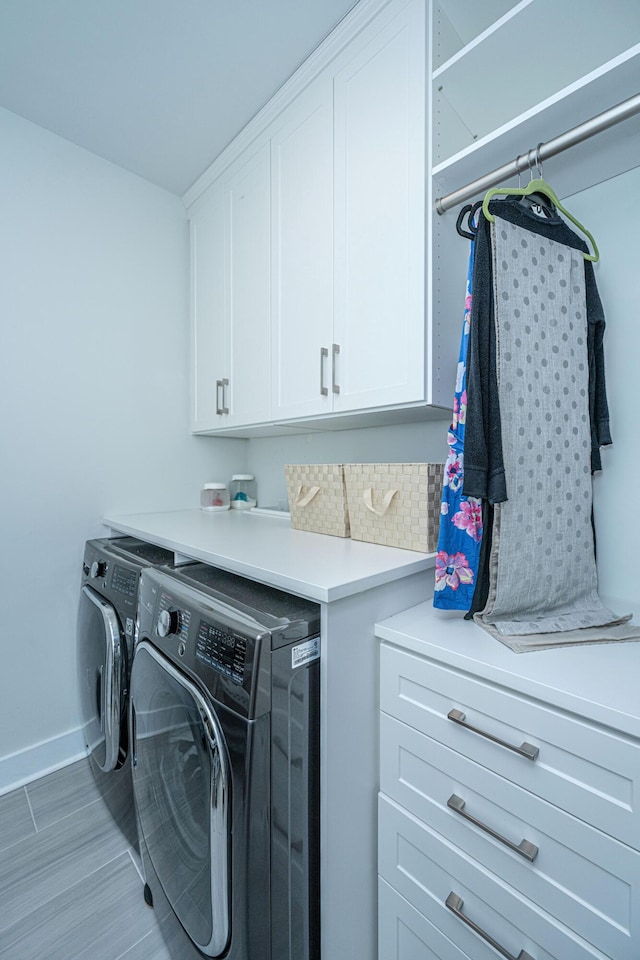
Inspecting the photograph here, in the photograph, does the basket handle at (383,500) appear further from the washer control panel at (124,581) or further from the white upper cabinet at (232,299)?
the washer control panel at (124,581)

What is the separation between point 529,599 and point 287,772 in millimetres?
668

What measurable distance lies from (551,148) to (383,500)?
94 cm

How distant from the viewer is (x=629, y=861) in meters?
0.64

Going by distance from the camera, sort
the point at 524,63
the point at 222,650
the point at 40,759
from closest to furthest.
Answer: the point at 222,650, the point at 524,63, the point at 40,759

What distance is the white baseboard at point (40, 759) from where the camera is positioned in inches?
66.6

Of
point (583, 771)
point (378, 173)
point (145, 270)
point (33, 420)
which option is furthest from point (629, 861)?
point (145, 270)

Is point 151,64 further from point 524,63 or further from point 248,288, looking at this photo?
point 524,63

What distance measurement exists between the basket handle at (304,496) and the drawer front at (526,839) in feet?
2.58

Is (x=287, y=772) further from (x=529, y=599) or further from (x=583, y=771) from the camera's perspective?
(x=529, y=599)

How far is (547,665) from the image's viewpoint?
2.69 feet

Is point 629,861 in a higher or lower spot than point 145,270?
lower

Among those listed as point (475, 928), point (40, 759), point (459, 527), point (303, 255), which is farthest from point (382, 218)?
point (40, 759)

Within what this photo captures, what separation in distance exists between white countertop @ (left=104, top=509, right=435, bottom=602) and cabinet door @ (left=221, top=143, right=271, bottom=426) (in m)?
0.51

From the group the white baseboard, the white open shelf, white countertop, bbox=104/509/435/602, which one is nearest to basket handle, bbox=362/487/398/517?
white countertop, bbox=104/509/435/602
